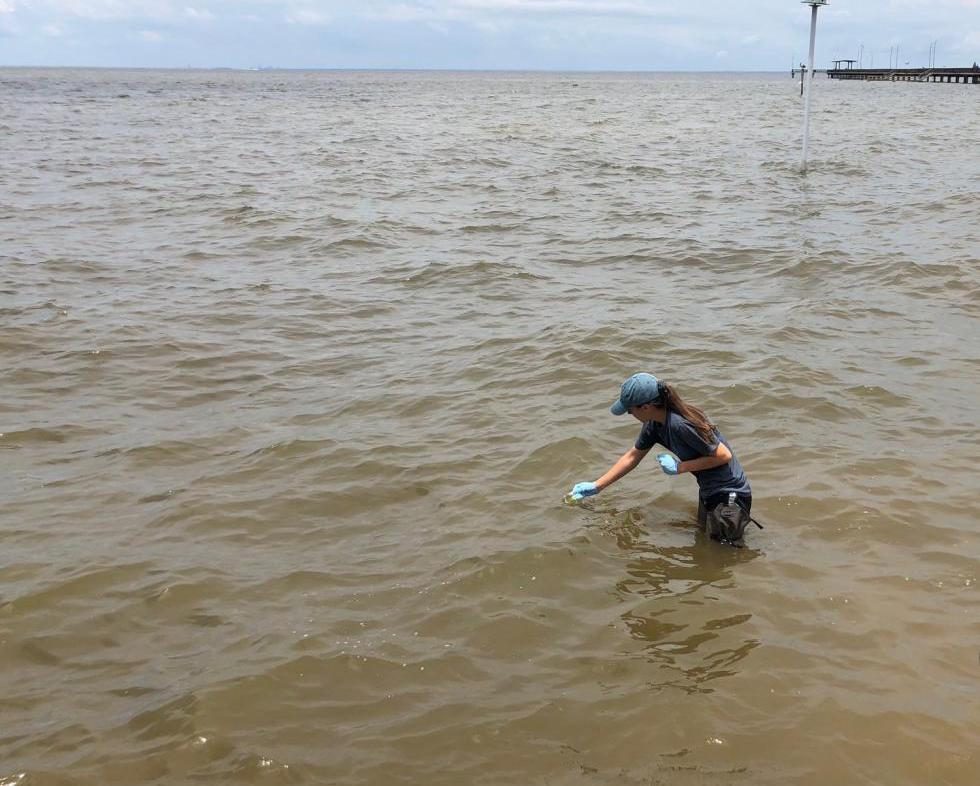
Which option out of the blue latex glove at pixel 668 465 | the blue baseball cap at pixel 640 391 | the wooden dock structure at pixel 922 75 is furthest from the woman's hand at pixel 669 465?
the wooden dock structure at pixel 922 75

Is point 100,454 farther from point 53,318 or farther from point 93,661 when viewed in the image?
point 53,318

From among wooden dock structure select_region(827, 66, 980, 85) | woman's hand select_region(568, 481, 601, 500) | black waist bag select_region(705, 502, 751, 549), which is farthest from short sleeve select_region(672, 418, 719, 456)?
wooden dock structure select_region(827, 66, 980, 85)

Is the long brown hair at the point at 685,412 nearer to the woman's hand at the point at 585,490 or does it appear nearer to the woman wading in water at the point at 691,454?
the woman wading in water at the point at 691,454

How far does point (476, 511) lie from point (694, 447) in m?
1.55

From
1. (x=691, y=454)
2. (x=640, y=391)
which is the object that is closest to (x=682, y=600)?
(x=691, y=454)

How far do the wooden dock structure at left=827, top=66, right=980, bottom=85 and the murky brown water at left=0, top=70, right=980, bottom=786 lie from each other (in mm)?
88688

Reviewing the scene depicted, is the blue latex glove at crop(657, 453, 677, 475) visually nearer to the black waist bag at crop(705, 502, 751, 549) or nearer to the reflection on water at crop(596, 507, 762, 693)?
the black waist bag at crop(705, 502, 751, 549)

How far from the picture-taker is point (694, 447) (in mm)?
5047

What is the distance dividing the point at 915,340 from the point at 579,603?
5953mm

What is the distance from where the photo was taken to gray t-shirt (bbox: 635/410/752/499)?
4.99m

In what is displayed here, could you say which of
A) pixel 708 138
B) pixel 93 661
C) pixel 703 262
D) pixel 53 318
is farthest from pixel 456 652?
pixel 708 138

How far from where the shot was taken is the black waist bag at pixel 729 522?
5129mm

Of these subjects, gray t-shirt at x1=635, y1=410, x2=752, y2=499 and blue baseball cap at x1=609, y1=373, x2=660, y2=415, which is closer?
blue baseball cap at x1=609, y1=373, x2=660, y2=415

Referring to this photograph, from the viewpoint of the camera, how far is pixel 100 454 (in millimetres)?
6562
